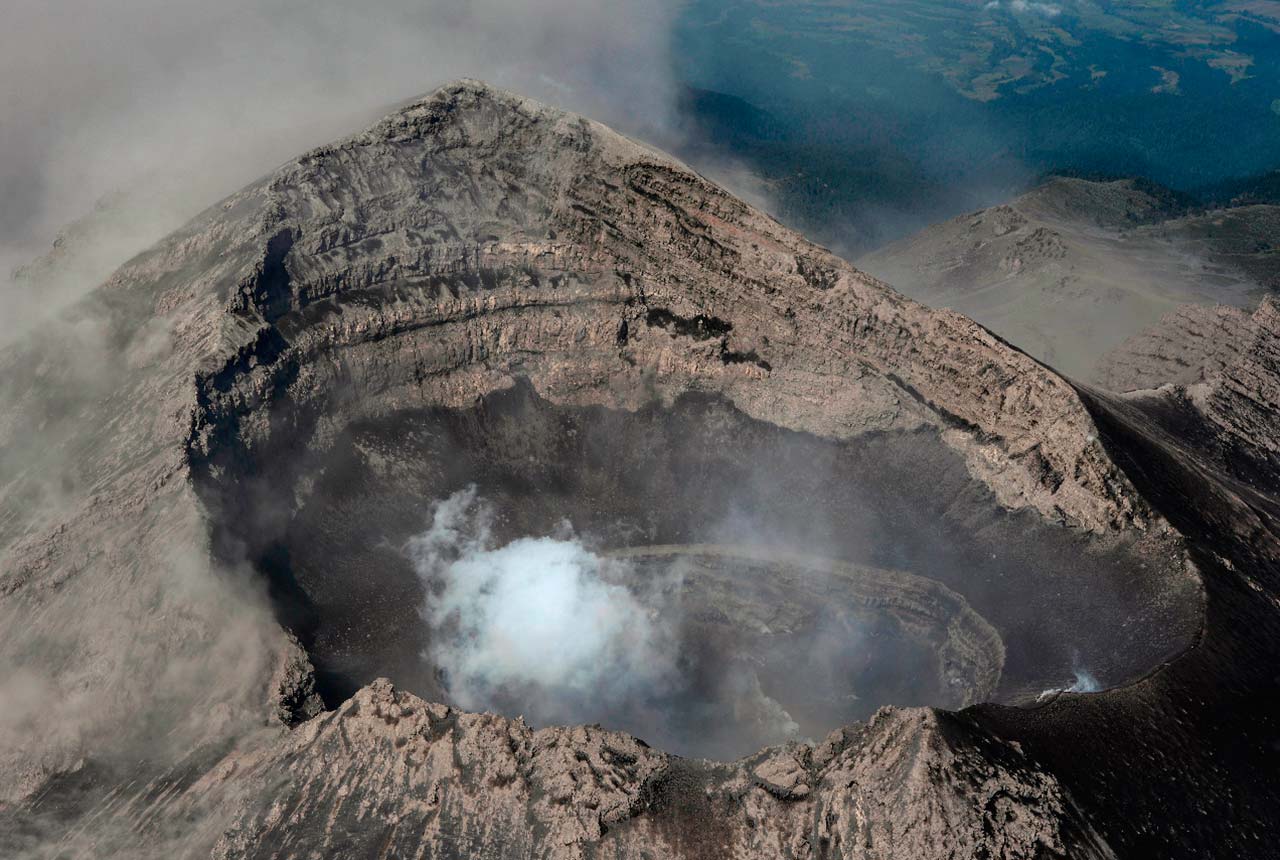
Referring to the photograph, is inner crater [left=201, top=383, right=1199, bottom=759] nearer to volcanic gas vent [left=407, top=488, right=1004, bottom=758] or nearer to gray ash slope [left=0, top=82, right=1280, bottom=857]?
volcanic gas vent [left=407, top=488, right=1004, bottom=758]

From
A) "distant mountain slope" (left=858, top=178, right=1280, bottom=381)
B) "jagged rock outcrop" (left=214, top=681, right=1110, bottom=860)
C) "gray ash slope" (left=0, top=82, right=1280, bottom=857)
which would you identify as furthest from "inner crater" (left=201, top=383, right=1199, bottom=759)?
"distant mountain slope" (left=858, top=178, right=1280, bottom=381)

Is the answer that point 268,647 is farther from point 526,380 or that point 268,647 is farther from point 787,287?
Result: point 787,287

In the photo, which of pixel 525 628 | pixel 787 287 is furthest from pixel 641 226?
pixel 525 628

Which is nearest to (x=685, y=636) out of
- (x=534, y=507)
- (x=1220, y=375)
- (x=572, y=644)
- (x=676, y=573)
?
(x=676, y=573)

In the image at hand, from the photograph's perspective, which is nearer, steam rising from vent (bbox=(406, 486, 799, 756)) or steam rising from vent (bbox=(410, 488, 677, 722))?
steam rising from vent (bbox=(406, 486, 799, 756))

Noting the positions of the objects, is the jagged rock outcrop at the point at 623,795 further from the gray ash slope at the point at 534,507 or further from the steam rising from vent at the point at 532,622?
the steam rising from vent at the point at 532,622

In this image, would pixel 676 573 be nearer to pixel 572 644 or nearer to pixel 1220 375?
pixel 572 644

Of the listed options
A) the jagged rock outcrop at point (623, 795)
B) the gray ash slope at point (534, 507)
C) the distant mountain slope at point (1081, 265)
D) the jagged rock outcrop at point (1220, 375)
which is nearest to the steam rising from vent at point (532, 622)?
the gray ash slope at point (534, 507)
